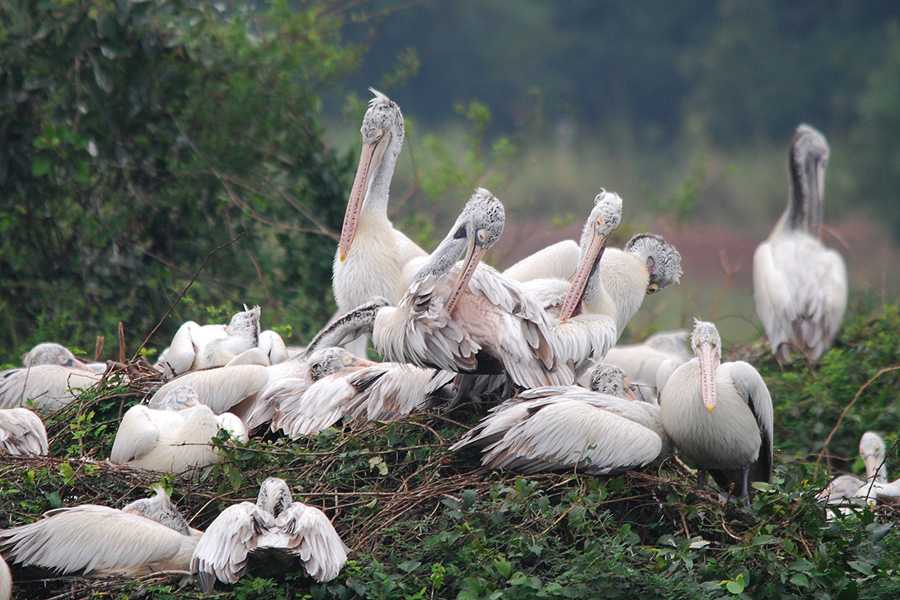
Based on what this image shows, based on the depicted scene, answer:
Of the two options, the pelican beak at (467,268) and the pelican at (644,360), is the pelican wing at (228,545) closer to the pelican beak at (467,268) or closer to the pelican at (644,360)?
the pelican beak at (467,268)

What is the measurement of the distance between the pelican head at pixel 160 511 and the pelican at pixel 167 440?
0.42 metres

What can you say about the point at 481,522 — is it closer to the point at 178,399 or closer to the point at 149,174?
the point at 178,399

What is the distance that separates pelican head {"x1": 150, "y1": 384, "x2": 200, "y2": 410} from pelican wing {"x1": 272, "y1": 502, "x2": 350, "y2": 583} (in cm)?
119

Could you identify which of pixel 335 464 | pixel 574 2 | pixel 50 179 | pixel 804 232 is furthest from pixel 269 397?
pixel 574 2

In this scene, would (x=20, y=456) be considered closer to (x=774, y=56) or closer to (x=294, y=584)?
(x=294, y=584)

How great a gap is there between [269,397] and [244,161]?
3229mm

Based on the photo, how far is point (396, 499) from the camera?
5133mm

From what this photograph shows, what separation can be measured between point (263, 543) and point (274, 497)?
0.83 feet

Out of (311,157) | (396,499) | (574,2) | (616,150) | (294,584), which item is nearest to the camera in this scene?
(294,584)

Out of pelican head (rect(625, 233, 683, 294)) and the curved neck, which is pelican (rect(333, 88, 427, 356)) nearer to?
the curved neck

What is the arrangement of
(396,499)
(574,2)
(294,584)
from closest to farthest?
1. (294,584)
2. (396,499)
3. (574,2)

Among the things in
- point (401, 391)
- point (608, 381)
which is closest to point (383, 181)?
point (401, 391)

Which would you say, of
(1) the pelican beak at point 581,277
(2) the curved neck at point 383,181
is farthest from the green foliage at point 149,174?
(1) the pelican beak at point 581,277

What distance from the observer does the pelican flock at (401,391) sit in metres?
4.79
